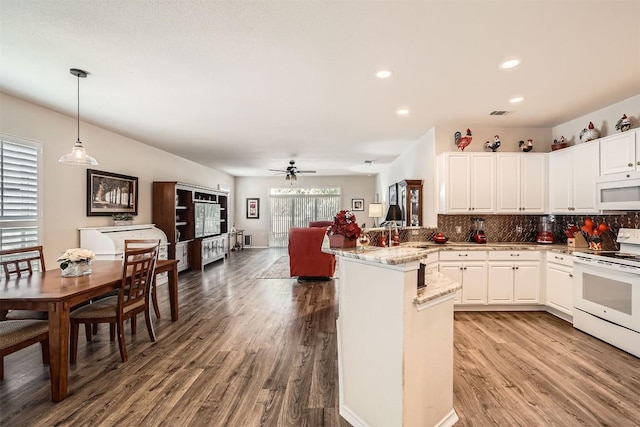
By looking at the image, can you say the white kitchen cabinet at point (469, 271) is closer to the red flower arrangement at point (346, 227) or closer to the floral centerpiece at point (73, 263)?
the red flower arrangement at point (346, 227)

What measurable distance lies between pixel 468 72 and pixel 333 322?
3.09m

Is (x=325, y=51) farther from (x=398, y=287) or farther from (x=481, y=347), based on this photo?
(x=481, y=347)

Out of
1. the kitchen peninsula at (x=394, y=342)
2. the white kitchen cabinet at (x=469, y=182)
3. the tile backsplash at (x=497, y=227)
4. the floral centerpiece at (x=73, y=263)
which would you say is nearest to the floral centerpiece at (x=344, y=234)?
the kitchen peninsula at (x=394, y=342)

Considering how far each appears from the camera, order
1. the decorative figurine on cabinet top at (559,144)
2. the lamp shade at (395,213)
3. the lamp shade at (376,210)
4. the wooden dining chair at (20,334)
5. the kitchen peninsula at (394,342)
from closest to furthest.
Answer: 1. the kitchen peninsula at (394,342)
2. the wooden dining chair at (20,334)
3. the decorative figurine on cabinet top at (559,144)
4. the lamp shade at (376,210)
5. the lamp shade at (395,213)

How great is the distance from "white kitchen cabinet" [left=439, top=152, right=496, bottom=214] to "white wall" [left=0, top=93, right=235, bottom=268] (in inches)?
209

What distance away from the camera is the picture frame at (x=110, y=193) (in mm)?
4496

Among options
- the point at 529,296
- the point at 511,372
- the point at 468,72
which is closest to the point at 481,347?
the point at 511,372

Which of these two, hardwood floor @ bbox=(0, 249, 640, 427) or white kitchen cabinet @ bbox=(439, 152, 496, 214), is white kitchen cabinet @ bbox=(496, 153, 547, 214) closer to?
white kitchen cabinet @ bbox=(439, 152, 496, 214)

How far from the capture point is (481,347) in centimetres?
297

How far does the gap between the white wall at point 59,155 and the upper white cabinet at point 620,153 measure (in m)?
6.82

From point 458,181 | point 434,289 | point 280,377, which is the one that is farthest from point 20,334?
point 458,181

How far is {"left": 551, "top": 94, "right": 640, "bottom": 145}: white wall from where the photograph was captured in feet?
11.1

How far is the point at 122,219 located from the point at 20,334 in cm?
320

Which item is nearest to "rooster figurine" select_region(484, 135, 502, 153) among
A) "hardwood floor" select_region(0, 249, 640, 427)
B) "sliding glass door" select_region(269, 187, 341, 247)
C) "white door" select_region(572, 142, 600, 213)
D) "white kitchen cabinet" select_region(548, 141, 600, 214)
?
"white kitchen cabinet" select_region(548, 141, 600, 214)
